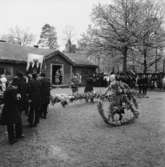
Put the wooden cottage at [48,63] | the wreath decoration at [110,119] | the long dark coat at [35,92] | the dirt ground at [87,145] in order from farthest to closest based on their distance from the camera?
the wooden cottage at [48,63] → the wreath decoration at [110,119] → the long dark coat at [35,92] → the dirt ground at [87,145]

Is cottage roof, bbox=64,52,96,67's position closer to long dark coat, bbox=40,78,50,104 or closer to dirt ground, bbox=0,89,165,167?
long dark coat, bbox=40,78,50,104

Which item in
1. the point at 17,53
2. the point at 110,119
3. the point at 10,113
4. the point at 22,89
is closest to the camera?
the point at 10,113

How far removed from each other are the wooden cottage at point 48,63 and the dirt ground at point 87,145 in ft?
48.7

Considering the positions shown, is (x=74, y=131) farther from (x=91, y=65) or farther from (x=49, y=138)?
(x=91, y=65)

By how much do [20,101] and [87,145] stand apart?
3638 millimetres

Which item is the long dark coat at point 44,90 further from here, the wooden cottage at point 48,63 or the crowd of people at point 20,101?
the wooden cottage at point 48,63

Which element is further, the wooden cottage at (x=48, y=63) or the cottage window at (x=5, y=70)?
the wooden cottage at (x=48, y=63)

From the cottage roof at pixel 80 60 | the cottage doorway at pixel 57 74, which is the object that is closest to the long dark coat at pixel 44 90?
the cottage doorway at pixel 57 74

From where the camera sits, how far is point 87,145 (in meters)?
5.76

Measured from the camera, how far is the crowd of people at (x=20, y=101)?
606 centimetres

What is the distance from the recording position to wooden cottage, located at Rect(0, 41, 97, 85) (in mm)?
22125

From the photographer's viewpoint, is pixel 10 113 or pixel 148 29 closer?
pixel 10 113

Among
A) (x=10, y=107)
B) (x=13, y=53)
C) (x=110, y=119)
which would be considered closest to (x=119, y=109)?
(x=110, y=119)

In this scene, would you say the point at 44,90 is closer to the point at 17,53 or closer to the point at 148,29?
the point at 17,53
